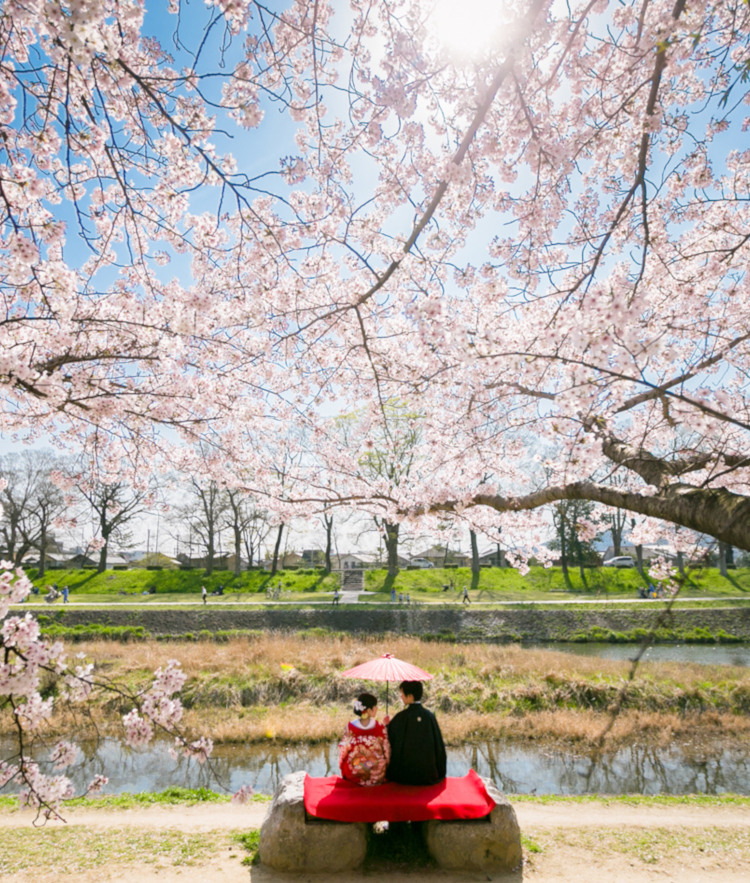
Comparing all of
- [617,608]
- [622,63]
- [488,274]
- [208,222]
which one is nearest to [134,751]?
[208,222]

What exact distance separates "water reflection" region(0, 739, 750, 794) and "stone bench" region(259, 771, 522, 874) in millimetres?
4029

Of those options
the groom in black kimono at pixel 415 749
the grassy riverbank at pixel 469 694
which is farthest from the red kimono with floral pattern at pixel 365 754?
the grassy riverbank at pixel 469 694

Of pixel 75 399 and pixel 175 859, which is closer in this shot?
pixel 75 399

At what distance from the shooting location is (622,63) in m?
3.90

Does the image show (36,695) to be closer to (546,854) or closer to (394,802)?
(394,802)

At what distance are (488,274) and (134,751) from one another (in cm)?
Answer: 1043

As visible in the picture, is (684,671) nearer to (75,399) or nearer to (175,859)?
(175,859)

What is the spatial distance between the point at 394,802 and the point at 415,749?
1.45 ft

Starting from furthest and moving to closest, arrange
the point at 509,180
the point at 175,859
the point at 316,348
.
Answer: the point at 316,348, the point at 175,859, the point at 509,180

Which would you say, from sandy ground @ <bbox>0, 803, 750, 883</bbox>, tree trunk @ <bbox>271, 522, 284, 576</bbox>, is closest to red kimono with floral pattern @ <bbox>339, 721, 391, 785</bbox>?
sandy ground @ <bbox>0, 803, 750, 883</bbox>

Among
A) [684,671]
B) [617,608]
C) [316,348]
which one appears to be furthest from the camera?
[617,608]

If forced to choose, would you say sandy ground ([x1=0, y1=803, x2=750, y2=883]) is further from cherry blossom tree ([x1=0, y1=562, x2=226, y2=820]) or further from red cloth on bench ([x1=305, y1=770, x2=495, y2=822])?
cherry blossom tree ([x1=0, y1=562, x2=226, y2=820])

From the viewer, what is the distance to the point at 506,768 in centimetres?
923

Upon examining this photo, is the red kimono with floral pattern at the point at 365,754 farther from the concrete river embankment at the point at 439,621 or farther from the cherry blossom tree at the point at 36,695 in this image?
the concrete river embankment at the point at 439,621
